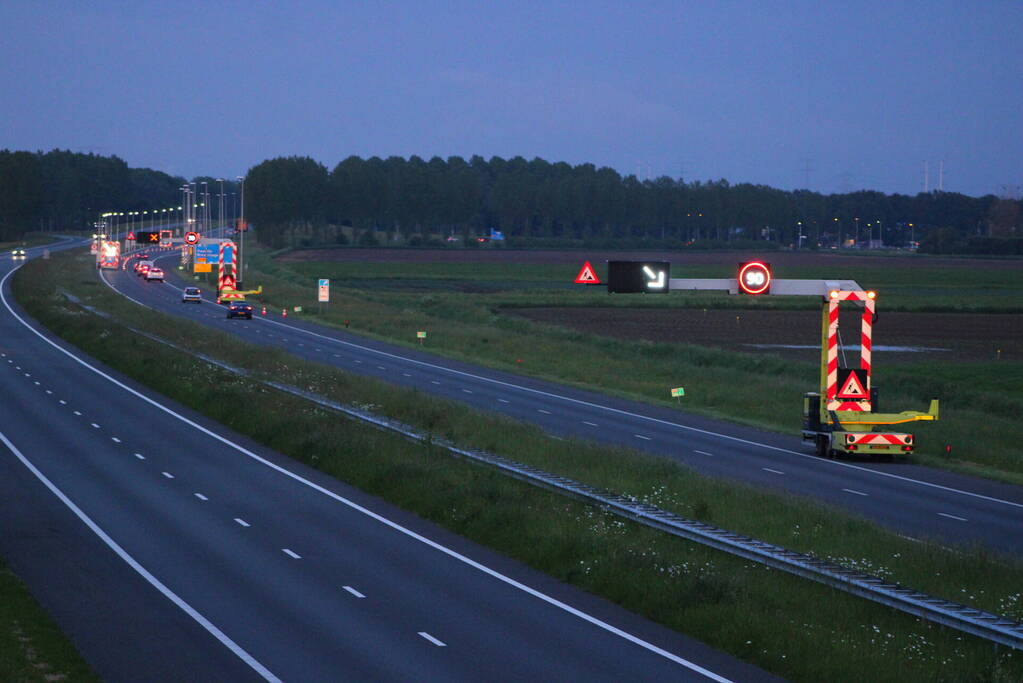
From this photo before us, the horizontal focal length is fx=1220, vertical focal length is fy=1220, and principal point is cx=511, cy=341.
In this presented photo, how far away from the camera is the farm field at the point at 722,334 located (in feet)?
138

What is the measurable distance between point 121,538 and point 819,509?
12.0 metres

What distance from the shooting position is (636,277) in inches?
985

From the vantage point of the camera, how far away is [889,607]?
14844mm

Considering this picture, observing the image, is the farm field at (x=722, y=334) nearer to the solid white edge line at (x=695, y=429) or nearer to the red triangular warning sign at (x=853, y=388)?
the solid white edge line at (x=695, y=429)

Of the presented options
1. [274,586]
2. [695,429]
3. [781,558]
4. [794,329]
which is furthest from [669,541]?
[794,329]

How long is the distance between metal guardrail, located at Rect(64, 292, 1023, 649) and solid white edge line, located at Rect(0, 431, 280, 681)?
7162 mm

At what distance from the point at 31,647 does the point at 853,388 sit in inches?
884

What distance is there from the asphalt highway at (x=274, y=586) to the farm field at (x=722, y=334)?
1686 centimetres

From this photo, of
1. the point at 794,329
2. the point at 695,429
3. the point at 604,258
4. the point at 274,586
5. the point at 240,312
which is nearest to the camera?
the point at 274,586

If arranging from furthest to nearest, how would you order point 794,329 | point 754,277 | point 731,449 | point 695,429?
point 794,329 < point 695,429 < point 731,449 < point 754,277

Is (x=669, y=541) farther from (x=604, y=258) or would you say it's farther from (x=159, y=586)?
(x=604, y=258)

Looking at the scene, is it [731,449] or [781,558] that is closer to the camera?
[781,558]

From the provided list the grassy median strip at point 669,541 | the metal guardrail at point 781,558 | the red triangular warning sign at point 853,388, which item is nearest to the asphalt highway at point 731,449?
the red triangular warning sign at point 853,388

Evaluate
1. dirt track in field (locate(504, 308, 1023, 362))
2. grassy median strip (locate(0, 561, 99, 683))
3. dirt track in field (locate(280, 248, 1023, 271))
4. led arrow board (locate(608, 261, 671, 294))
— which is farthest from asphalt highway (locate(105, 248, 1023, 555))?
dirt track in field (locate(280, 248, 1023, 271))
